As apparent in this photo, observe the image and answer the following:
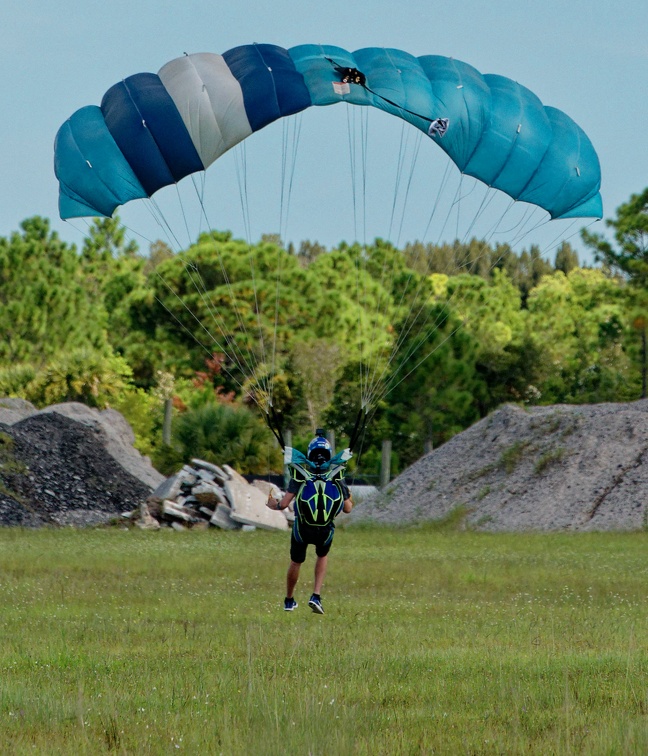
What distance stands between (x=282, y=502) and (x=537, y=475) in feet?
56.9

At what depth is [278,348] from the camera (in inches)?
2245

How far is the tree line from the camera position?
44094 mm

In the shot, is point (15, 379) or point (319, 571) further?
point (15, 379)

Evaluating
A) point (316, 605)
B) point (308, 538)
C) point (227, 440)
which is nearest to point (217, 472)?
point (227, 440)

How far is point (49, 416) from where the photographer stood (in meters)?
33.9

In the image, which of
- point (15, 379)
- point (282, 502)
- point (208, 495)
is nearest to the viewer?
point (282, 502)

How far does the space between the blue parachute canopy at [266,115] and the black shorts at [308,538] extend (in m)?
6.76

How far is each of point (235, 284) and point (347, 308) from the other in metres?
9.68

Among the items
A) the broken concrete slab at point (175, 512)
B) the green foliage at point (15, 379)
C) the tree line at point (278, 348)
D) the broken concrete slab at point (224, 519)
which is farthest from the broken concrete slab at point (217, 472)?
the green foliage at point (15, 379)

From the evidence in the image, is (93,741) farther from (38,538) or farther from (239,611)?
(38,538)

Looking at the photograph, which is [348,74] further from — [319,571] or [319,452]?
[319,571]

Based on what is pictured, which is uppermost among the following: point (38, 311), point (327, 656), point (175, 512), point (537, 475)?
point (38, 311)

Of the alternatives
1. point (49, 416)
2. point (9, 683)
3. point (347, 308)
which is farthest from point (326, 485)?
point (347, 308)

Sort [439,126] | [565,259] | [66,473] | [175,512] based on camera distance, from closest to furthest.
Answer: [439,126] → [175,512] → [66,473] → [565,259]
